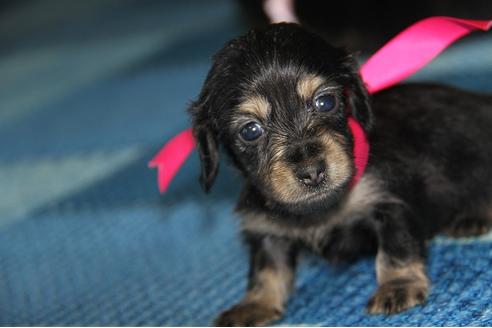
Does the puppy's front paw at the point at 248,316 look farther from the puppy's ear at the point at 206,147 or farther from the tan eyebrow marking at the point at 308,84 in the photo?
the tan eyebrow marking at the point at 308,84

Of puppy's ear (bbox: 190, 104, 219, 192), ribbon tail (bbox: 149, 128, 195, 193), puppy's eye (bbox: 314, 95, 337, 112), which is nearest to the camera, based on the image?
puppy's eye (bbox: 314, 95, 337, 112)

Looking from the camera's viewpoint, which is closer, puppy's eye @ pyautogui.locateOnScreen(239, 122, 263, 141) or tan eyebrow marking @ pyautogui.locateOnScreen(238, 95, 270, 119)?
tan eyebrow marking @ pyautogui.locateOnScreen(238, 95, 270, 119)

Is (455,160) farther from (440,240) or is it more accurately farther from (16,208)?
(16,208)

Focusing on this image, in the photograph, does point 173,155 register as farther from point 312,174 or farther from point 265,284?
point 312,174

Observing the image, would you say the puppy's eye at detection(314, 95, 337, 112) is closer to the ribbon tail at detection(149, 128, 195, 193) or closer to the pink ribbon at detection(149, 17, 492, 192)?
the pink ribbon at detection(149, 17, 492, 192)

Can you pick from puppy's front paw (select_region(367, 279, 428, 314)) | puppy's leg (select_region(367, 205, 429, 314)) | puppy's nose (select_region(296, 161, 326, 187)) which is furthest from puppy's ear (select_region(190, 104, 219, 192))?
puppy's front paw (select_region(367, 279, 428, 314))

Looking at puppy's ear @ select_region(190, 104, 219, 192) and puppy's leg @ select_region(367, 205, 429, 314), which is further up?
puppy's ear @ select_region(190, 104, 219, 192)

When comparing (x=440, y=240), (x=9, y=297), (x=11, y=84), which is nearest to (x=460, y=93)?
(x=440, y=240)
